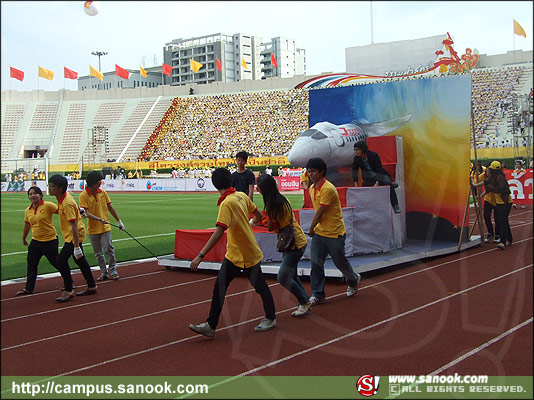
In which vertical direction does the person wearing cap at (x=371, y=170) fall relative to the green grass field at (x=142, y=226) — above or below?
above

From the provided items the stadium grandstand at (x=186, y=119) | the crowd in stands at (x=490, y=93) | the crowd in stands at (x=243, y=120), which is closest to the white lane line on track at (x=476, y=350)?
the stadium grandstand at (x=186, y=119)

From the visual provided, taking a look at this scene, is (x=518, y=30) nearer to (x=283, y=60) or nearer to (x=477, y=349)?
(x=477, y=349)

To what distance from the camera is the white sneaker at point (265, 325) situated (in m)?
5.79

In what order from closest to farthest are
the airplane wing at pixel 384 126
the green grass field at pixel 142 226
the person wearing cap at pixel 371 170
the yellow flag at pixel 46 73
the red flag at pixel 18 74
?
the red flag at pixel 18 74 → the yellow flag at pixel 46 73 → the green grass field at pixel 142 226 → the person wearing cap at pixel 371 170 → the airplane wing at pixel 384 126

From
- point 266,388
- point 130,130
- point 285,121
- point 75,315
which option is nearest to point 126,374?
point 266,388

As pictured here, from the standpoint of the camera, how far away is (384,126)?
37.8 ft

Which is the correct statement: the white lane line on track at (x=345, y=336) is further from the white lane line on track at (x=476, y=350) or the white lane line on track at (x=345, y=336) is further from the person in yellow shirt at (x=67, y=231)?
the person in yellow shirt at (x=67, y=231)

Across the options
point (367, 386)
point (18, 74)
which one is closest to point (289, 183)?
point (367, 386)

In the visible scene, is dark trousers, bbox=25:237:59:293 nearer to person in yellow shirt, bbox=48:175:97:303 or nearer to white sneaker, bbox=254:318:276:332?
person in yellow shirt, bbox=48:175:97:303

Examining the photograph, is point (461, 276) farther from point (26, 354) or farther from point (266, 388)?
point (26, 354)

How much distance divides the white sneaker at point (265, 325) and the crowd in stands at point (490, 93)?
3390 centimetres

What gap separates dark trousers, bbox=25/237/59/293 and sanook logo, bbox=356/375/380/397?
4342mm

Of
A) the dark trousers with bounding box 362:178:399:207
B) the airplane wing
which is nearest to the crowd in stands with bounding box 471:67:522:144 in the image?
the airplane wing

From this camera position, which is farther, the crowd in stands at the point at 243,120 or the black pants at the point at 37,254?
the crowd in stands at the point at 243,120
